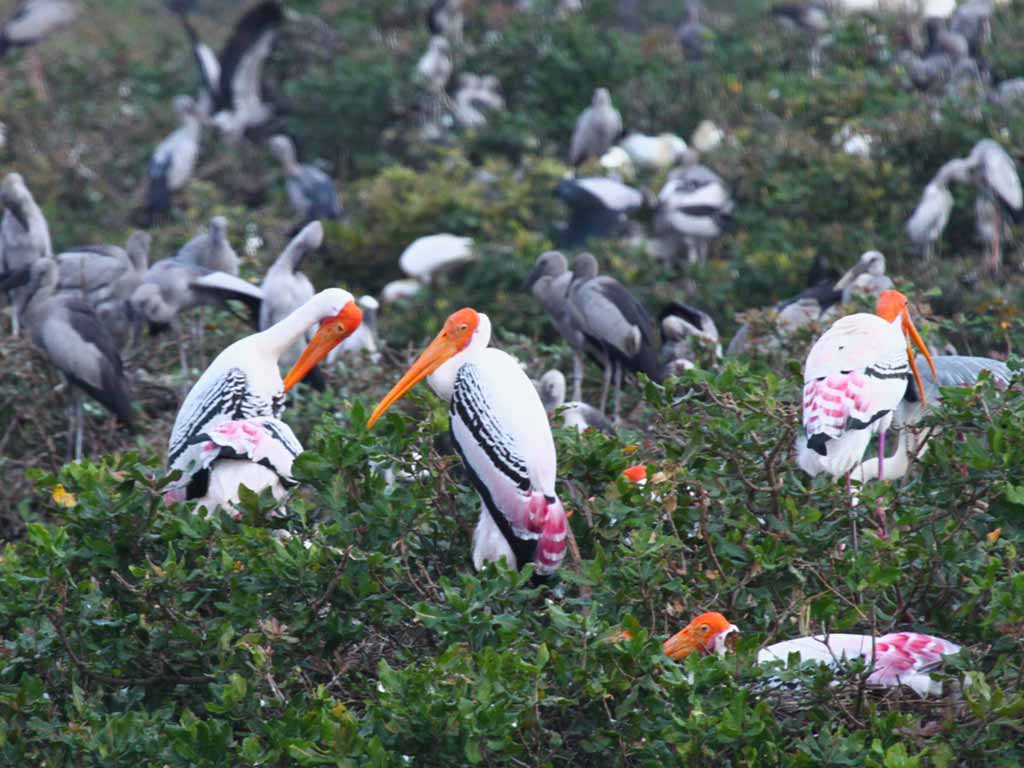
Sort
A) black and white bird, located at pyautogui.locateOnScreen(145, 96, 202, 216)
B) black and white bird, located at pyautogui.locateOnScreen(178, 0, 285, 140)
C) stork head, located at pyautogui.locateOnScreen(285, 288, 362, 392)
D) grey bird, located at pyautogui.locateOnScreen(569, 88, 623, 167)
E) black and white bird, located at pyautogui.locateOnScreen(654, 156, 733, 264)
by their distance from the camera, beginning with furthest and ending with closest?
black and white bird, located at pyautogui.locateOnScreen(178, 0, 285, 140) < black and white bird, located at pyautogui.locateOnScreen(145, 96, 202, 216) < grey bird, located at pyautogui.locateOnScreen(569, 88, 623, 167) < black and white bird, located at pyautogui.locateOnScreen(654, 156, 733, 264) < stork head, located at pyautogui.locateOnScreen(285, 288, 362, 392)

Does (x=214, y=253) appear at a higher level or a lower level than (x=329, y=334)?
lower

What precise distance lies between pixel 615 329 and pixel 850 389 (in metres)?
3.18

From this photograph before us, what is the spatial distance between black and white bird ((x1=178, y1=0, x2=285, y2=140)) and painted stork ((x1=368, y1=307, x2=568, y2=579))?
10.9 metres

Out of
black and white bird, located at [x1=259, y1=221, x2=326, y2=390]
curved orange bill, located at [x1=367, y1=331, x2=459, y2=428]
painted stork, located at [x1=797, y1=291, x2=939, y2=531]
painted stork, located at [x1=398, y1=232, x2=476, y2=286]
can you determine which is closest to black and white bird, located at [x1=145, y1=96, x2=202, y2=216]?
painted stork, located at [x1=398, y1=232, x2=476, y2=286]

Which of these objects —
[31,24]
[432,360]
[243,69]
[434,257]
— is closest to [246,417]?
[432,360]

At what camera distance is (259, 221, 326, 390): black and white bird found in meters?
8.14

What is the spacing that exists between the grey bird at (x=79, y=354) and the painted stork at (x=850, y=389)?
3360 millimetres

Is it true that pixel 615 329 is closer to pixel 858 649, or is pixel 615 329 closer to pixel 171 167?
pixel 858 649

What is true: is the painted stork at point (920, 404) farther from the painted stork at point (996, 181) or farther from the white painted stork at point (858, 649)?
the painted stork at point (996, 181)

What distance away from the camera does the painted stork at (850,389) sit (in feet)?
15.3

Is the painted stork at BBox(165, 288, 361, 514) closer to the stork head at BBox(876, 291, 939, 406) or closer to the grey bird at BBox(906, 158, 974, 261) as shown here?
the stork head at BBox(876, 291, 939, 406)

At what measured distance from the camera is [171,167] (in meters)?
13.2

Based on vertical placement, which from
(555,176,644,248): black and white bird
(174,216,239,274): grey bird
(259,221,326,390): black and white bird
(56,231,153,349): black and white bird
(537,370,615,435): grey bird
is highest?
(537,370,615,435): grey bird

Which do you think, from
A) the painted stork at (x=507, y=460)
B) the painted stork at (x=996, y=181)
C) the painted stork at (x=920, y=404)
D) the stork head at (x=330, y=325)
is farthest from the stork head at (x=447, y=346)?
the painted stork at (x=996, y=181)
